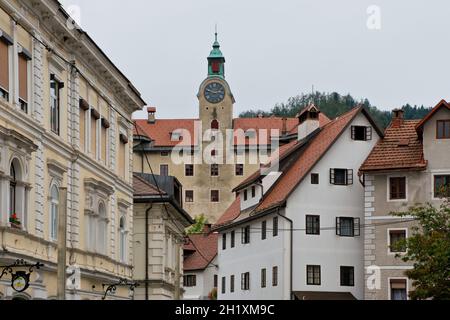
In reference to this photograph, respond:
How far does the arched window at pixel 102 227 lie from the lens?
39469 millimetres

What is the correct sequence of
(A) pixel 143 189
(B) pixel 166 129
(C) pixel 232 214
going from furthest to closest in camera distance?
(B) pixel 166 129 → (C) pixel 232 214 → (A) pixel 143 189

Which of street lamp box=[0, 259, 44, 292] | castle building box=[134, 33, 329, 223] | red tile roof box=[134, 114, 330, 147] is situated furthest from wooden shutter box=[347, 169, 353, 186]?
red tile roof box=[134, 114, 330, 147]

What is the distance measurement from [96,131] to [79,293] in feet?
22.7

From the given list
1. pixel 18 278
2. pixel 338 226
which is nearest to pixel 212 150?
pixel 338 226

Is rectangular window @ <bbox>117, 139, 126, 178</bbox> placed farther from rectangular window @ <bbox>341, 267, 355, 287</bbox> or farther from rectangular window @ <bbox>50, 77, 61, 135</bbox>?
rectangular window @ <bbox>341, 267, 355, 287</bbox>

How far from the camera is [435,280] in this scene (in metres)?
43.0

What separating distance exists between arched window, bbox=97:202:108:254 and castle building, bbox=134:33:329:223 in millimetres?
100763

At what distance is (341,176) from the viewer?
66875 millimetres

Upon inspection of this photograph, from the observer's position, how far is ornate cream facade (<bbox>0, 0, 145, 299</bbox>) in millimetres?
27219

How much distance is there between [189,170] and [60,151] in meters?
113

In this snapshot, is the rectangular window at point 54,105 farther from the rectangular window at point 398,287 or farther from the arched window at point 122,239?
the rectangular window at point 398,287

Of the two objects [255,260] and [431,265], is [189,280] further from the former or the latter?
[431,265]
